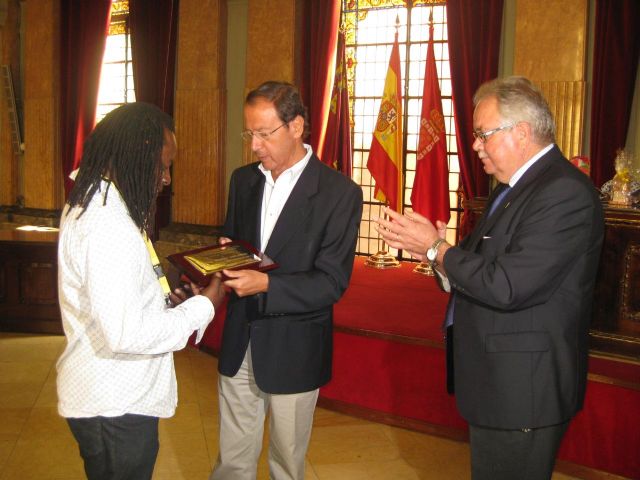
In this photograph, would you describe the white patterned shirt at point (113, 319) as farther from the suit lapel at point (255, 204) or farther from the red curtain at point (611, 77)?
the red curtain at point (611, 77)

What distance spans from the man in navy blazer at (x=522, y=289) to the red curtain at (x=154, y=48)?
242 inches

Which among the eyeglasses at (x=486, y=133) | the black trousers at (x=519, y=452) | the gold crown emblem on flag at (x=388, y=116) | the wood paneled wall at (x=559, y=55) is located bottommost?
the black trousers at (x=519, y=452)

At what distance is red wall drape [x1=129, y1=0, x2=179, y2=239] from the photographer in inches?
295

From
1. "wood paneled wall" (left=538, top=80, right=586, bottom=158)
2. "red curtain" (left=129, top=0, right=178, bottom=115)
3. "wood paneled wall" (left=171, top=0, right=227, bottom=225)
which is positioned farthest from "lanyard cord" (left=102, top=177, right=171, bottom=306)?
"red curtain" (left=129, top=0, right=178, bottom=115)

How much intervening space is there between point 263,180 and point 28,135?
7.34 m

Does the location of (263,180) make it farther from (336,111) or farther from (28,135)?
(28,135)

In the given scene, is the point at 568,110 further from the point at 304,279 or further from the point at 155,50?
the point at 155,50

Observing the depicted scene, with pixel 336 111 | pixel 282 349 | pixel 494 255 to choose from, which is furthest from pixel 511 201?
pixel 336 111

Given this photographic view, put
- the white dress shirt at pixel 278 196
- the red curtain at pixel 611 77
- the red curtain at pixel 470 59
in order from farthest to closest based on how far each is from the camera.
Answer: the red curtain at pixel 470 59 < the red curtain at pixel 611 77 < the white dress shirt at pixel 278 196

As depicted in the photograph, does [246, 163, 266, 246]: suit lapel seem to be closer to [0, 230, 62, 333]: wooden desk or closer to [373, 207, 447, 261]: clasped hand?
[373, 207, 447, 261]: clasped hand

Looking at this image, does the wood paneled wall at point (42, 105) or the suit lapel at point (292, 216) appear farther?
the wood paneled wall at point (42, 105)

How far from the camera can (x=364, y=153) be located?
748 cm

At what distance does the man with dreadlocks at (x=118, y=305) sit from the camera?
151 cm

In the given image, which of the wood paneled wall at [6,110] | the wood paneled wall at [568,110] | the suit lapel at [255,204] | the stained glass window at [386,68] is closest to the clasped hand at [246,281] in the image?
the suit lapel at [255,204]
